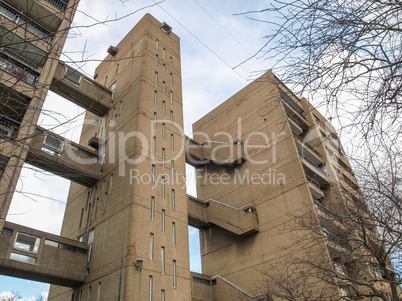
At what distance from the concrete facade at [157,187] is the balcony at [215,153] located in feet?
0.38

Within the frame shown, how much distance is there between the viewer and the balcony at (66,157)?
17781 mm

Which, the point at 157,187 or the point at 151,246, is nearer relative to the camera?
the point at 151,246

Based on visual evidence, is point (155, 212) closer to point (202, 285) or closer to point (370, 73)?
point (202, 285)

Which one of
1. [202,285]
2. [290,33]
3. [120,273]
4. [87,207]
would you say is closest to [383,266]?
[290,33]

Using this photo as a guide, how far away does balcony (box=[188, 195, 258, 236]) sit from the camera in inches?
822

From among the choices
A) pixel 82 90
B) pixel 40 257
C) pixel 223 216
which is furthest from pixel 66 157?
pixel 223 216

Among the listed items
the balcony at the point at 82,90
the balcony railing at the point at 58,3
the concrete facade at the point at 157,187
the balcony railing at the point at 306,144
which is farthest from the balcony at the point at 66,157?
the balcony railing at the point at 306,144

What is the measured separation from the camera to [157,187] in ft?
59.0

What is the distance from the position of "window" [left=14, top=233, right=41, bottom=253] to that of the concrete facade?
48 mm

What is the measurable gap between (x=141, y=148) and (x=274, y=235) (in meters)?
9.88

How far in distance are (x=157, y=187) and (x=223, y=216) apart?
6323 mm

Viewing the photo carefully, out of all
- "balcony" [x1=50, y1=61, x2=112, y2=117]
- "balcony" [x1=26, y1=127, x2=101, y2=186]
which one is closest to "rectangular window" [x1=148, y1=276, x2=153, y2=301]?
"balcony" [x1=26, y1=127, x2=101, y2=186]

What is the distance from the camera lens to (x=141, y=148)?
18.5 meters

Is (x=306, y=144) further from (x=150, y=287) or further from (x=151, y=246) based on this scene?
(x=150, y=287)
